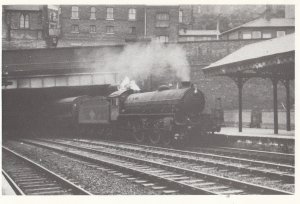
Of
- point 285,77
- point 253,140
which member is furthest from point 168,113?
point 285,77

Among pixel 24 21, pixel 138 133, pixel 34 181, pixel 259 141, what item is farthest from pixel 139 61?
pixel 24 21

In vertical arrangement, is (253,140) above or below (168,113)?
below

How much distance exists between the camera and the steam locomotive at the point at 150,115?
47.3 feet

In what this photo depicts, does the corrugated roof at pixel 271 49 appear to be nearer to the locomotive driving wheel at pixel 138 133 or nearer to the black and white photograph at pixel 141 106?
the black and white photograph at pixel 141 106

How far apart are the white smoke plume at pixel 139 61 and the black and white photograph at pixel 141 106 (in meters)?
0.07

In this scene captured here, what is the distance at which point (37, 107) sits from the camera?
24391 mm

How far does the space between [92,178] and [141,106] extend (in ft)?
25.2

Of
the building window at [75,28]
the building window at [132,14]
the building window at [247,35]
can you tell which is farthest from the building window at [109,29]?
the building window at [247,35]

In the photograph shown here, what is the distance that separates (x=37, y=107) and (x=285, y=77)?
580 inches

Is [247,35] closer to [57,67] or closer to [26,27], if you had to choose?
[26,27]

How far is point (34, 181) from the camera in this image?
8.65 metres

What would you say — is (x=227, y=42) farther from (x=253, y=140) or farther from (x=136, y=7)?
(x=136, y=7)

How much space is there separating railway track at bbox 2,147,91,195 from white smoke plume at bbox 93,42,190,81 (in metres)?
14.3
